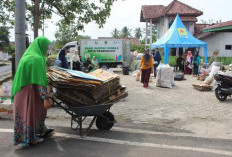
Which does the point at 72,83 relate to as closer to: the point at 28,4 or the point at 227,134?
the point at 227,134

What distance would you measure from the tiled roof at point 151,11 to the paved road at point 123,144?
A: 2860 cm

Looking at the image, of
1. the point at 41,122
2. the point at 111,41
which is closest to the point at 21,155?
the point at 41,122

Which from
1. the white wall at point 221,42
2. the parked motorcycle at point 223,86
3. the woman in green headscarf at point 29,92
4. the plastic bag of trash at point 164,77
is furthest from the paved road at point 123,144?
the white wall at point 221,42

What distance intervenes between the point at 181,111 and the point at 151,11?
28.4 m

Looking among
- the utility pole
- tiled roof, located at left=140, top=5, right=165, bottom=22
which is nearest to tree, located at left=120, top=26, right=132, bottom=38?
tiled roof, located at left=140, top=5, right=165, bottom=22

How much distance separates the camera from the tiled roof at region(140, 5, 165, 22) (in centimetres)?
3288

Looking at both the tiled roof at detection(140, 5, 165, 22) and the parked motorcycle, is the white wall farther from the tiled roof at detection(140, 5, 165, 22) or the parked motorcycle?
the parked motorcycle

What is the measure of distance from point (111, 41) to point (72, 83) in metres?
15.7

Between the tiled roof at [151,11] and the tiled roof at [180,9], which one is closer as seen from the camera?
the tiled roof at [180,9]

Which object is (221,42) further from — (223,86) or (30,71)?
(30,71)

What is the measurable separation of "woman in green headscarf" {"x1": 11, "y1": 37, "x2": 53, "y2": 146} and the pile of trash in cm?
35

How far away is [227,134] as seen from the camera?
5.49 metres

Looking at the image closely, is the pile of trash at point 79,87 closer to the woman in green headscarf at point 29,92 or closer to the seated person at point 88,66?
the woman in green headscarf at point 29,92

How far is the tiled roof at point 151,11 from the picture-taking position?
1294 inches
